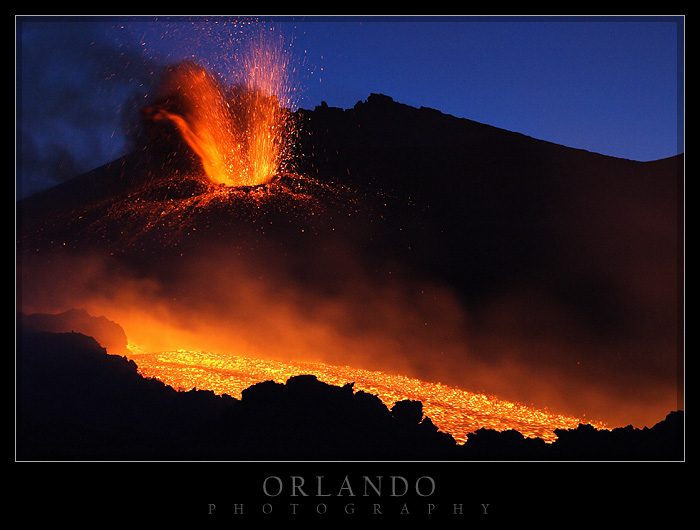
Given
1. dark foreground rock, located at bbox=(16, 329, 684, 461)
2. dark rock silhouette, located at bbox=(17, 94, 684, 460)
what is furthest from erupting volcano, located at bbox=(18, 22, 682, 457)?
dark foreground rock, located at bbox=(16, 329, 684, 461)

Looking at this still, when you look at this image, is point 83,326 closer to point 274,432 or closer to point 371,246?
point 274,432

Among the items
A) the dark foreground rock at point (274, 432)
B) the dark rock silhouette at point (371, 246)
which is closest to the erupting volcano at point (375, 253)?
the dark rock silhouette at point (371, 246)

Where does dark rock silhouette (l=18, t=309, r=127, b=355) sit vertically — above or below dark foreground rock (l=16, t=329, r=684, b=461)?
above

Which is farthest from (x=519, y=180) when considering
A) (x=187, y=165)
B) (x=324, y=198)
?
(x=187, y=165)

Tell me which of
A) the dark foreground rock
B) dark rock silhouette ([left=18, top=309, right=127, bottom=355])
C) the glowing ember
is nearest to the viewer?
the dark foreground rock

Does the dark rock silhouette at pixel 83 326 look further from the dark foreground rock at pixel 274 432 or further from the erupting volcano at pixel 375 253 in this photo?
the dark foreground rock at pixel 274 432

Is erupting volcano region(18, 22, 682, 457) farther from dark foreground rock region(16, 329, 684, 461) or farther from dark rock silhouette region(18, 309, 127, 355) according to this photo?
dark foreground rock region(16, 329, 684, 461)

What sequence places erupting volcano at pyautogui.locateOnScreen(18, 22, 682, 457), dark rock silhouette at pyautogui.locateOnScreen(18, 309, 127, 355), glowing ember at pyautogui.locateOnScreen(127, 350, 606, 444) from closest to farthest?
glowing ember at pyautogui.locateOnScreen(127, 350, 606, 444) → dark rock silhouette at pyautogui.locateOnScreen(18, 309, 127, 355) → erupting volcano at pyautogui.locateOnScreen(18, 22, 682, 457)
